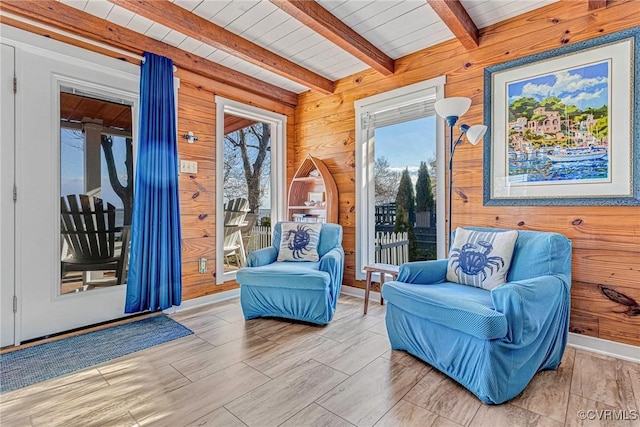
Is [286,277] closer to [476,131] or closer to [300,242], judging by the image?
[300,242]

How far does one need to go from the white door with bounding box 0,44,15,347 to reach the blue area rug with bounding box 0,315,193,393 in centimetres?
26

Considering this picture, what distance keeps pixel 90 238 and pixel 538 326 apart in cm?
324

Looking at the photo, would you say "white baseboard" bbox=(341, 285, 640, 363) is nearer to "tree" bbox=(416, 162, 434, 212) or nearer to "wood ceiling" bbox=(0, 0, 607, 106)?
"tree" bbox=(416, 162, 434, 212)

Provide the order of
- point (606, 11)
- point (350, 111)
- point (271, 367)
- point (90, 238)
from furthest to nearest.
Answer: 1. point (350, 111)
2. point (90, 238)
3. point (606, 11)
4. point (271, 367)

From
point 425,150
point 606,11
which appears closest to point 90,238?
point 425,150

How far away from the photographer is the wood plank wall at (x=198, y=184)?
306cm

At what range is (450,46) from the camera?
279 centimetres

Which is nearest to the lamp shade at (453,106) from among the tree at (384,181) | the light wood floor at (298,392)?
the tree at (384,181)

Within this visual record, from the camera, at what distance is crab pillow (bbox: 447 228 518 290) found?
2010mm

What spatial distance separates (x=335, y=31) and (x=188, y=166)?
1839mm

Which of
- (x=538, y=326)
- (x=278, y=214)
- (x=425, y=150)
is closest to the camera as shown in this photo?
(x=538, y=326)

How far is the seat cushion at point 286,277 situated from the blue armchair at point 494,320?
0.59m

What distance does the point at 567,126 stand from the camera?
2232 mm

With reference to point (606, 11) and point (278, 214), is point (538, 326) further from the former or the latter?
point (278, 214)
